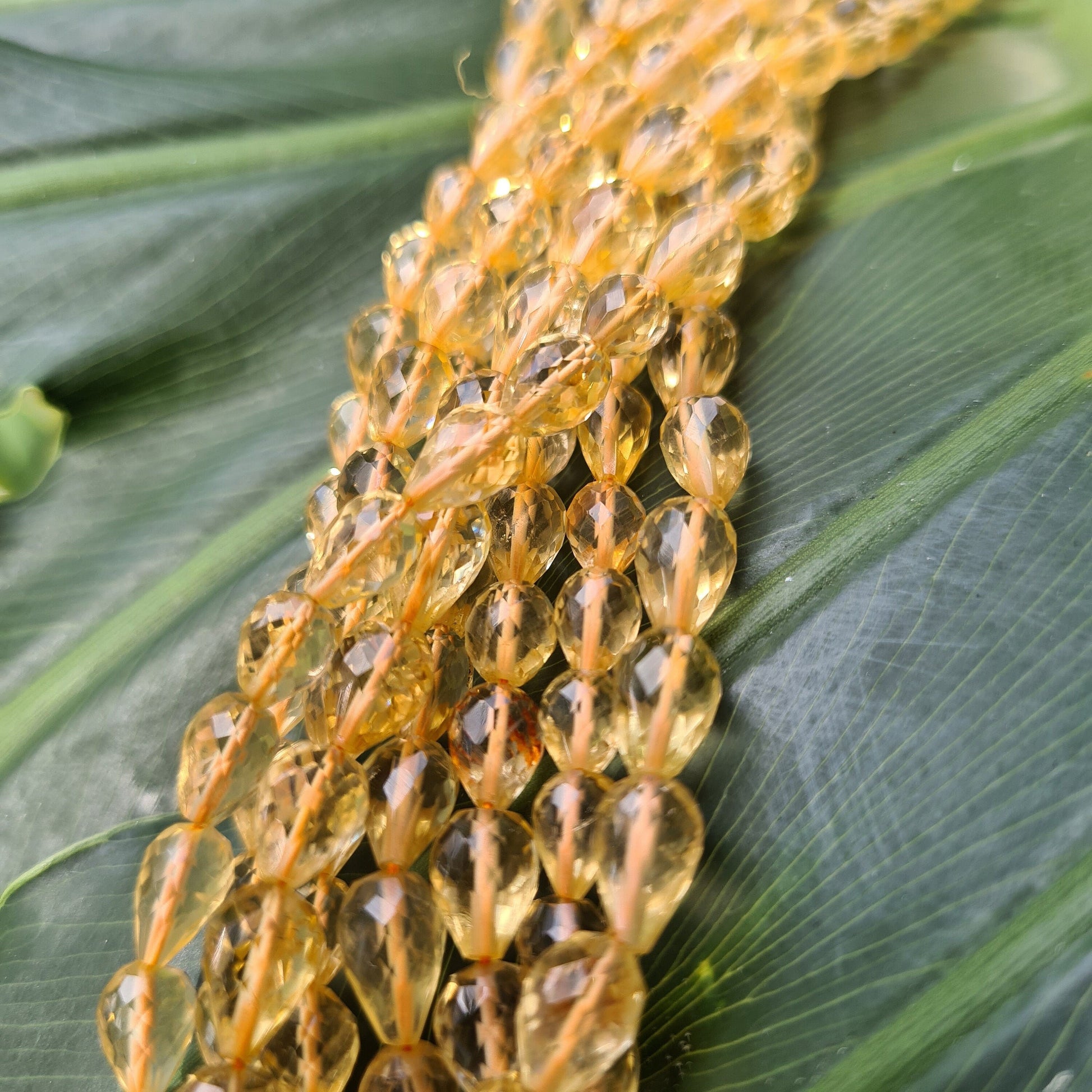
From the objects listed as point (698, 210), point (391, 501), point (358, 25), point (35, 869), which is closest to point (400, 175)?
point (358, 25)

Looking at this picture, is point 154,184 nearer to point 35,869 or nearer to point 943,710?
point 35,869

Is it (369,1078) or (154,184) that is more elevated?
(154,184)

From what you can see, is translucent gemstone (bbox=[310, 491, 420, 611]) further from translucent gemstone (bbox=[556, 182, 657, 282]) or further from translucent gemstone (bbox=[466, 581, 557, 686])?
translucent gemstone (bbox=[556, 182, 657, 282])

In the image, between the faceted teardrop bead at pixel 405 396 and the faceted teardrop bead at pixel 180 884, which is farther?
the faceted teardrop bead at pixel 405 396

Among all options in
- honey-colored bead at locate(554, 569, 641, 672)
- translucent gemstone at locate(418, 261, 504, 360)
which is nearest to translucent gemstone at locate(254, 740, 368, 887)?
honey-colored bead at locate(554, 569, 641, 672)

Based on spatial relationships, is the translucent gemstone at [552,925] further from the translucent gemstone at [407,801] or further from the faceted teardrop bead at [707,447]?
the faceted teardrop bead at [707,447]

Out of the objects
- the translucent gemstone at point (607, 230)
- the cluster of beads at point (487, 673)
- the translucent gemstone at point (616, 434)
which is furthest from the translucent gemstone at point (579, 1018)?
the translucent gemstone at point (607, 230)
